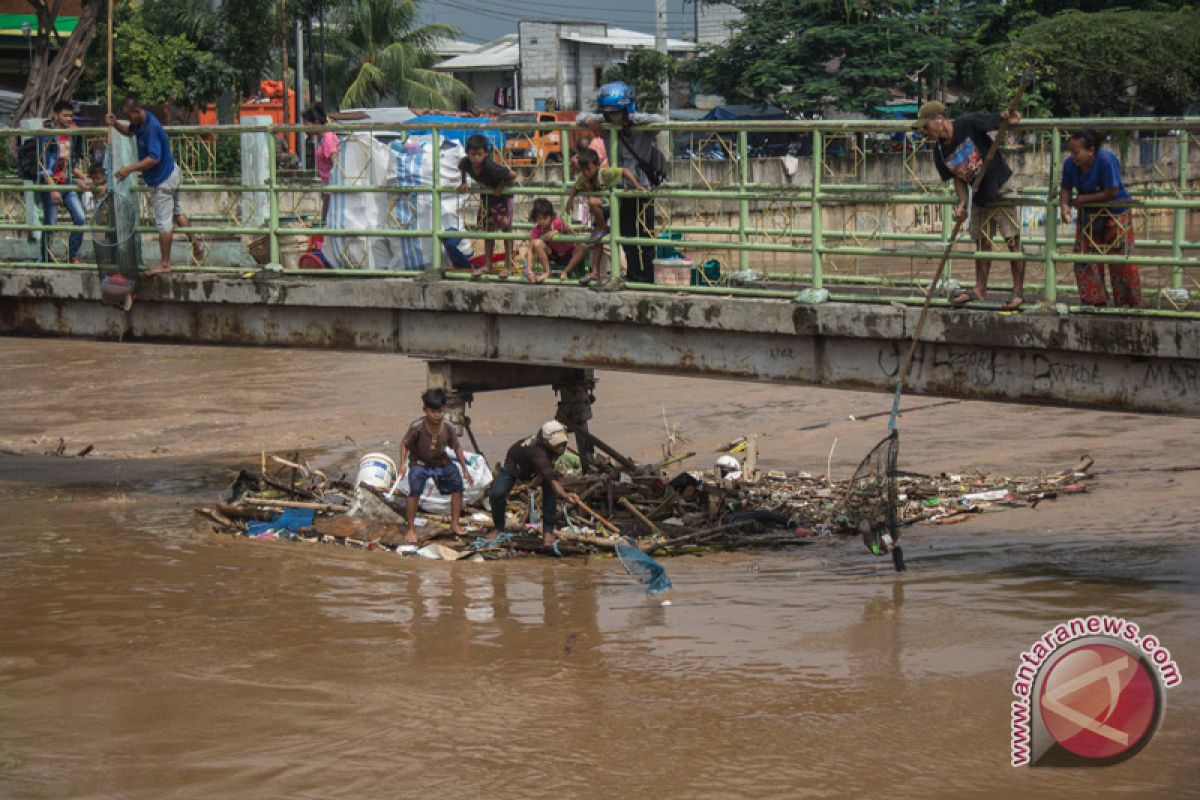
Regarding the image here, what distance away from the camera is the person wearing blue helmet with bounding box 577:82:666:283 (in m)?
11.8

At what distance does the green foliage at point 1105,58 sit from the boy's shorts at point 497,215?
2811 cm

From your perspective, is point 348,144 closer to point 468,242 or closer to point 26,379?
point 468,242

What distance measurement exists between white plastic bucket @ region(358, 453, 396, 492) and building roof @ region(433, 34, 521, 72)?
134 ft

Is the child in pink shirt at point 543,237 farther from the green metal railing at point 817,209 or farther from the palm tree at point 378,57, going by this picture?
the palm tree at point 378,57

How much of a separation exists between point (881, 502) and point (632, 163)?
342cm

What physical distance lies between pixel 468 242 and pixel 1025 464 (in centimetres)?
633

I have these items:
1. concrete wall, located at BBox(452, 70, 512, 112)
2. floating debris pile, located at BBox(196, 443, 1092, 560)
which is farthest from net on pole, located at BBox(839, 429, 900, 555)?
concrete wall, located at BBox(452, 70, 512, 112)

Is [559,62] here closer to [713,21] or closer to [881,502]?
[713,21]

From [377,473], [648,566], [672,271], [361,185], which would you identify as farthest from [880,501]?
[361,185]

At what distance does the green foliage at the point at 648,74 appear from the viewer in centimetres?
4053

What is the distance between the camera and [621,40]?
5253 centimetres

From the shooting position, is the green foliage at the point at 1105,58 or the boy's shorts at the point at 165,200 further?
the green foliage at the point at 1105,58

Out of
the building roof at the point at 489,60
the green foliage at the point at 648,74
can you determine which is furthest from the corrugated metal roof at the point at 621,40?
the green foliage at the point at 648,74

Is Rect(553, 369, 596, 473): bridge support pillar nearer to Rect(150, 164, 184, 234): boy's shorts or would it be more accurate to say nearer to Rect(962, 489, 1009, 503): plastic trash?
Rect(962, 489, 1009, 503): plastic trash
